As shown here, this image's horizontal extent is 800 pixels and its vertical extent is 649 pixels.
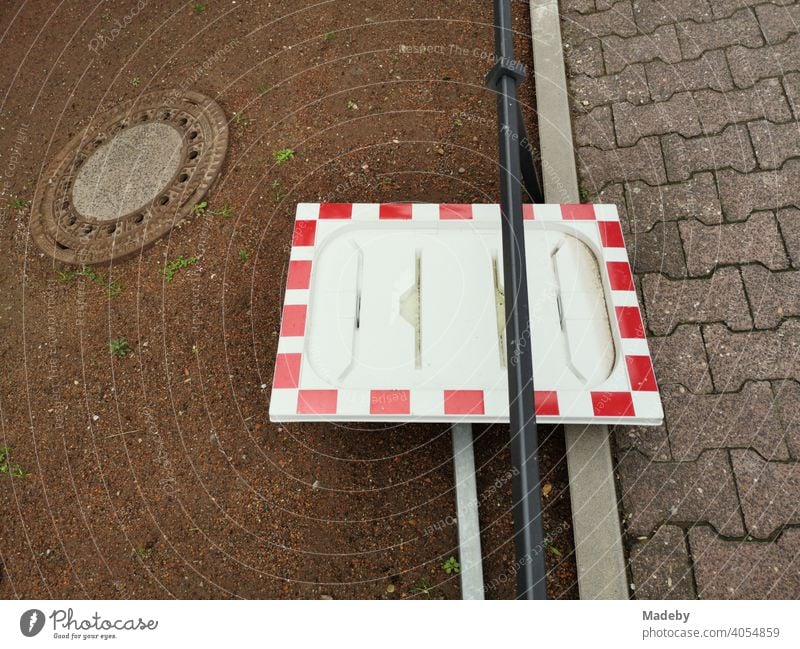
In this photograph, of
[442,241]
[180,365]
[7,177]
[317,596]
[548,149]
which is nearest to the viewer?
[317,596]

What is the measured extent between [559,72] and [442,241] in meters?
1.20

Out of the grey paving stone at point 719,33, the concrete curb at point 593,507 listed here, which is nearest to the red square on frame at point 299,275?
the concrete curb at point 593,507

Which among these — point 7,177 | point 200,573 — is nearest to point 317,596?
point 200,573

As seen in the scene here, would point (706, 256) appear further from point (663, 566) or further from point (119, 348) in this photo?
point (119, 348)

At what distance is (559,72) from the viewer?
2.35 m

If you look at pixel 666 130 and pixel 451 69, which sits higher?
pixel 451 69

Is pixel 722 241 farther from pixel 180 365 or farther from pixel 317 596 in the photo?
pixel 180 365

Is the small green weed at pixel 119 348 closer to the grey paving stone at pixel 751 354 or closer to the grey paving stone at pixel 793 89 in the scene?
the grey paving stone at pixel 751 354

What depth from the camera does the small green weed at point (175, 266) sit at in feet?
6.82

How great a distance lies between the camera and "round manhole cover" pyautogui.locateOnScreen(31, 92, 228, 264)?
2205 mm

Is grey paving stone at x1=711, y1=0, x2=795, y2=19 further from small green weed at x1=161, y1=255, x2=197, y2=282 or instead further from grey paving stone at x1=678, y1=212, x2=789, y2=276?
small green weed at x1=161, y1=255, x2=197, y2=282

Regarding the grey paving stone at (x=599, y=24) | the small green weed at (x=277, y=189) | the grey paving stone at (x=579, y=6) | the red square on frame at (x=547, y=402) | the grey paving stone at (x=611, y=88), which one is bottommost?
the red square on frame at (x=547, y=402)

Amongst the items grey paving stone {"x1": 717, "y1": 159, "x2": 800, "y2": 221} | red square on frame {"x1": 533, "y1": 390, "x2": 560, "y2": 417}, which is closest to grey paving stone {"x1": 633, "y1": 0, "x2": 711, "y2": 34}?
A: grey paving stone {"x1": 717, "y1": 159, "x2": 800, "y2": 221}

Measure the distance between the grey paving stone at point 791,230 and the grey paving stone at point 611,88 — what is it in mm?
734
